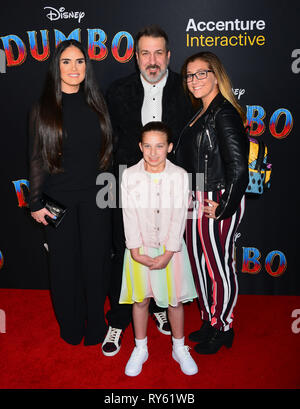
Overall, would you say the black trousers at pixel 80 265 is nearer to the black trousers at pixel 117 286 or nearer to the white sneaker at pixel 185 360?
the black trousers at pixel 117 286

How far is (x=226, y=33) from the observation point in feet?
9.70

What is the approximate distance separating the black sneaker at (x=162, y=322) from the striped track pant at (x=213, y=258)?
0.37 meters

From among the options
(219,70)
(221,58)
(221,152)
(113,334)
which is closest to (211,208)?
(221,152)

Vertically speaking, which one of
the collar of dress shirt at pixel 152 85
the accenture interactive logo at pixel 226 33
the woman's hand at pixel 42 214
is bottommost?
the woman's hand at pixel 42 214

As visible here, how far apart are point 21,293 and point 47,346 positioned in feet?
3.40

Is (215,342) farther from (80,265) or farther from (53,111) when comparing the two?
(53,111)

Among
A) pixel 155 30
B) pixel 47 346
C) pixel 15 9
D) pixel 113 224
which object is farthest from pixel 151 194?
pixel 15 9

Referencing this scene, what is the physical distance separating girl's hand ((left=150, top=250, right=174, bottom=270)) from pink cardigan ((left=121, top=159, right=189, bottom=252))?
34mm

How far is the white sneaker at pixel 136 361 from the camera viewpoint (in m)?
2.30

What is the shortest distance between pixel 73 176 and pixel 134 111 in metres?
0.62

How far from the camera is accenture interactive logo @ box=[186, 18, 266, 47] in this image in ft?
9.62

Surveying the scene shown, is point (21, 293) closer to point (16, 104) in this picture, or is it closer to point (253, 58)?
point (16, 104)

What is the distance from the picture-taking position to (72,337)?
2598 mm

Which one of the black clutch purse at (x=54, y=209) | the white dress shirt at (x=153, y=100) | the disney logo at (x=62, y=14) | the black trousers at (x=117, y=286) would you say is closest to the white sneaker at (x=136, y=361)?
the black trousers at (x=117, y=286)
